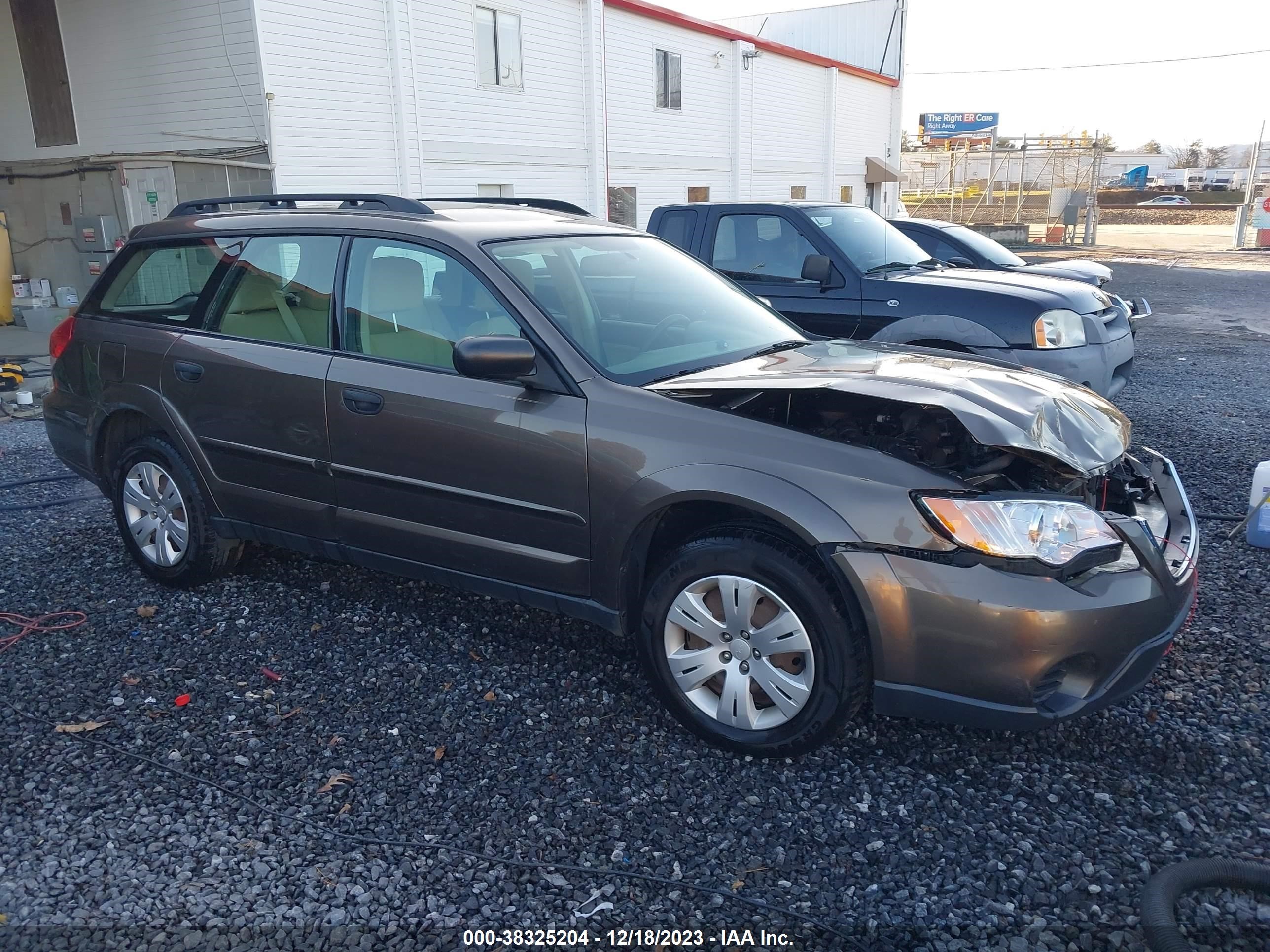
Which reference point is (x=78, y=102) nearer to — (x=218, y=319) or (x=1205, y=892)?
(x=218, y=319)

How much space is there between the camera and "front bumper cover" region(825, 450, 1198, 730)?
9.30 feet

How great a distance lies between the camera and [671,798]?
10.1ft

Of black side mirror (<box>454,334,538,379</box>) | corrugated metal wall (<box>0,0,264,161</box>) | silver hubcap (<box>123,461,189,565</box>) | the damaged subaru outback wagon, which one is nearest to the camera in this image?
the damaged subaru outback wagon

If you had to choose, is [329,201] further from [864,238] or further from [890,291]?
[864,238]

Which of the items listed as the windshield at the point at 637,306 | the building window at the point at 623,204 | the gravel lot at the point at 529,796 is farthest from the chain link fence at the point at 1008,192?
the gravel lot at the point at 529,796

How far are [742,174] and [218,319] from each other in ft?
67.7

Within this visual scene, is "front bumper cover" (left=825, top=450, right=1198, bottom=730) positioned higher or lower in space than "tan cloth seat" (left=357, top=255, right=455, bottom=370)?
lower

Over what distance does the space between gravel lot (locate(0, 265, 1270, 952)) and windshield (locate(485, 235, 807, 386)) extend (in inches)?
49.5

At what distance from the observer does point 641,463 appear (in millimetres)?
3320

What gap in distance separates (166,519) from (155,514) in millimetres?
75

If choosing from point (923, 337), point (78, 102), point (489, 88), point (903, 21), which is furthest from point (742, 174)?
point (923, 337)

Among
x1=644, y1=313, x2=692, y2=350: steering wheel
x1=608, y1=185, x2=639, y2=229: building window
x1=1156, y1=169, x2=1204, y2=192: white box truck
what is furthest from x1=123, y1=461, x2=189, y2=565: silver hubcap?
x1=1156, y1=169, x2=1204, y2=192: white box truck

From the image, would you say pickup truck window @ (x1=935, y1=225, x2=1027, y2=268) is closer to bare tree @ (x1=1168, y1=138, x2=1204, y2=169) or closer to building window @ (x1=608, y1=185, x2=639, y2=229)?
building window @ (x1=608, y1=185, x2=639, y2=229)

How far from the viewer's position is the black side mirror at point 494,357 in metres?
3.36
